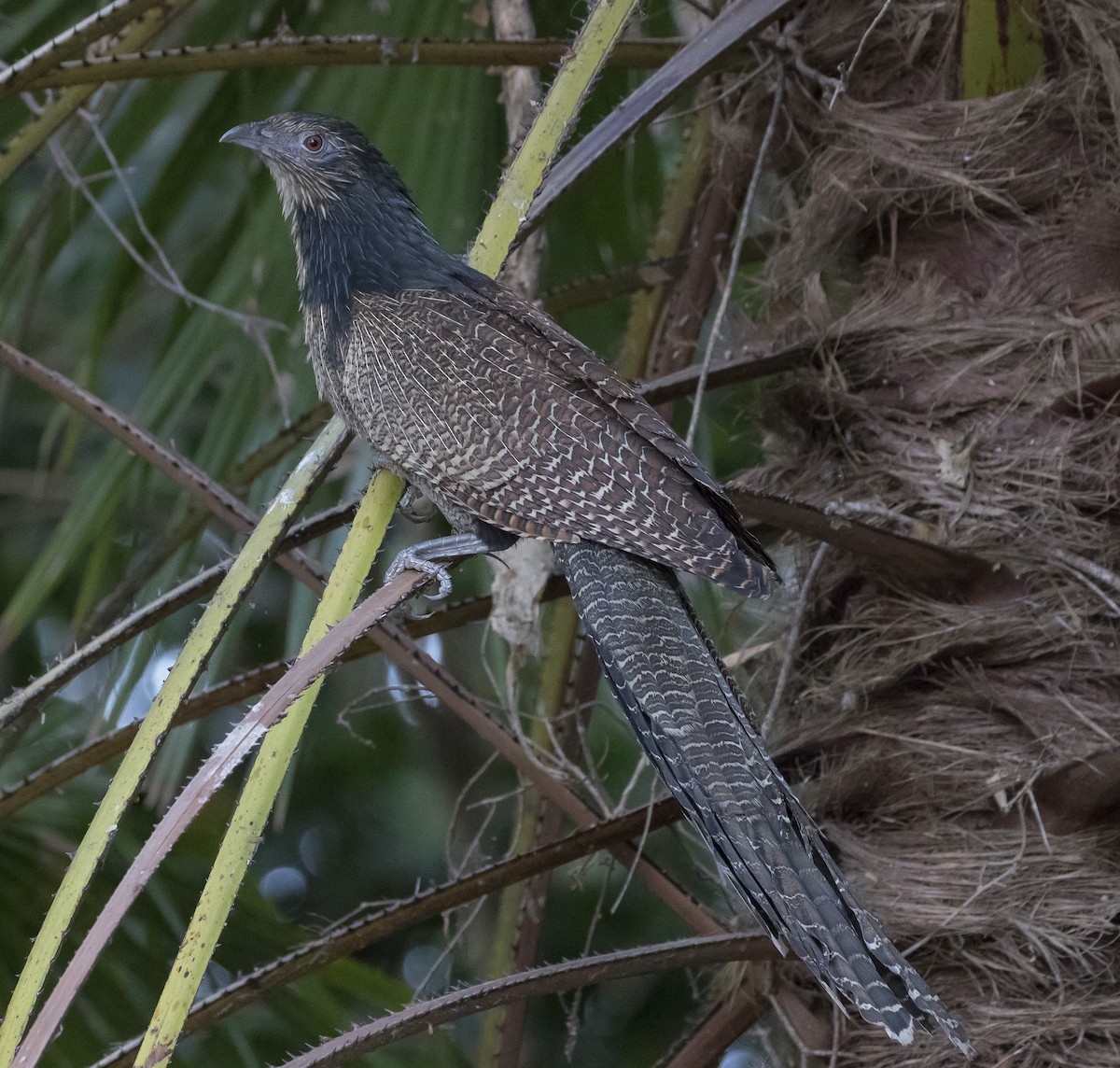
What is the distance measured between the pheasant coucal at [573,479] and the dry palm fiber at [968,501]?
25 cm

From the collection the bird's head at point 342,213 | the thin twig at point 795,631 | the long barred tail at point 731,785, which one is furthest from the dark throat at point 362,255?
the thin twig at point 795,631

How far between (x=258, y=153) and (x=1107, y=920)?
1898 mm

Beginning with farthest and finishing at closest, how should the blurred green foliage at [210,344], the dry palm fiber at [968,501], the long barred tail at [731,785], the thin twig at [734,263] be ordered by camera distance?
1. the blurred green foliage at [210,344]
2. the thin twig at [734,263]
3. the dry palm fiber at [968,501]
4. the long barred tail at [731,785]

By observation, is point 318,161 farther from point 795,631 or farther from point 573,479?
point 795,631

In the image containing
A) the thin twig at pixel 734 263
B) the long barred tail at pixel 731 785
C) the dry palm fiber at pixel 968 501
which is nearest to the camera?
the long barred tail at pixel 731 785

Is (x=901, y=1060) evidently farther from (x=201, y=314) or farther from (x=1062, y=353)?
(x=201, y=314)

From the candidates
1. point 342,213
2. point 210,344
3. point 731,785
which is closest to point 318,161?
point 342,213

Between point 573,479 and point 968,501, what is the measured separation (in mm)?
599

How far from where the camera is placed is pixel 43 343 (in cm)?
394

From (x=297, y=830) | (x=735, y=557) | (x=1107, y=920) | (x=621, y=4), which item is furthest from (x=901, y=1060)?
(x=297, y=830)

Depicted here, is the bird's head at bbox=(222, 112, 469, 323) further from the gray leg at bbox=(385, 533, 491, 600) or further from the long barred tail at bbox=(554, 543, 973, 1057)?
the long barred tail at bbox=(554, 543, 973, 1057)

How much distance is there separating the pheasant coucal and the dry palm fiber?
255 millimetres

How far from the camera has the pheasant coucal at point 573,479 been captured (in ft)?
4.99

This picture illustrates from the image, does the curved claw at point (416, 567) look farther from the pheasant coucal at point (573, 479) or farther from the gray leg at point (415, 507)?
the gray leg at point (415, 507)
